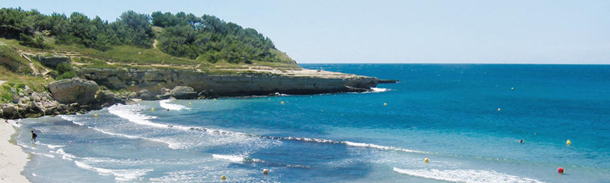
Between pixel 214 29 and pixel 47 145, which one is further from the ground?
pixel 214 29

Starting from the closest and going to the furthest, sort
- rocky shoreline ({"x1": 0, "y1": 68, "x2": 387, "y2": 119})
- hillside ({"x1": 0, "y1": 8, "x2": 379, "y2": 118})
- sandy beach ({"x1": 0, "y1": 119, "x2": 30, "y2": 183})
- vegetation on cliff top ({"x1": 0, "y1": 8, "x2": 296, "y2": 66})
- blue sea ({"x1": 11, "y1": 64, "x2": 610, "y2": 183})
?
sandy beach ({"x1": 0, "y1": 119, "x2": 30, "y2": 183}) → blue sea ({"x1": 11, "y1": 64, "x2": 610, "y2": 183}) → rocky shoreline ({"x1": 0, "y1": 68, "x2": 387, "y2": 119}) → hillside ({"x1": 0, "y1": 8, "x2": 379, "y2": 118}) → vegetation on cliff top ({"x1": 0, "y1": 8, "x2": 296, "y2": 66})

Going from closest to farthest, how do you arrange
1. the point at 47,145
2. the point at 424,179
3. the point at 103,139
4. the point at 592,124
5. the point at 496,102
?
the point at 424,179
the point at 47,145
the point at 103,139
the point at 592,124
the point at 496,102

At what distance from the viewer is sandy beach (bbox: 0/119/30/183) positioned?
912 inches

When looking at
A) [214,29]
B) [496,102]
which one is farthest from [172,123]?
[214,29]

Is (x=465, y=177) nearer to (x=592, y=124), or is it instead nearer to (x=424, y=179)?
(x=424, y=179)

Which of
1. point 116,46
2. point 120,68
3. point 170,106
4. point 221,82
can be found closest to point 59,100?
point 170,106

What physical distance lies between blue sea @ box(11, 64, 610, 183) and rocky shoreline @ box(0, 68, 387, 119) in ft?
7.78

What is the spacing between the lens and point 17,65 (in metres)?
53.2

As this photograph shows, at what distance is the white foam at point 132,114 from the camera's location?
1652 inches

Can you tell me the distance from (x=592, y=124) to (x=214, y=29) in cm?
8714

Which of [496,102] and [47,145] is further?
[496,102]

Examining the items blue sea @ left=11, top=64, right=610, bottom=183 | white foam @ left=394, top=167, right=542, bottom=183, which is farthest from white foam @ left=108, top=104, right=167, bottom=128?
white foam @ left=394, top=167, right=542, bottom=183

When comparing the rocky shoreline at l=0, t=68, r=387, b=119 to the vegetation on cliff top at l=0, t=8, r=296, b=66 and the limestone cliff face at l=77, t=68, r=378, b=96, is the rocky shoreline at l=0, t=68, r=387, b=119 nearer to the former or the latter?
the limestone cliff face at l=77, t=68, r=378, b=96

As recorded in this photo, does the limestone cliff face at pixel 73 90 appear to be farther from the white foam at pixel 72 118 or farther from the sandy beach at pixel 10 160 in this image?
the sandy beach at pixel 10 160
